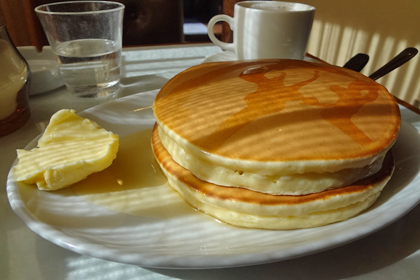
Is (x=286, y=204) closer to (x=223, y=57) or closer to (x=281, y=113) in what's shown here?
(x=281, y=113)

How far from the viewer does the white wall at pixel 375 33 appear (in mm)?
1578

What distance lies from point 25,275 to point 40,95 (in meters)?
0.76

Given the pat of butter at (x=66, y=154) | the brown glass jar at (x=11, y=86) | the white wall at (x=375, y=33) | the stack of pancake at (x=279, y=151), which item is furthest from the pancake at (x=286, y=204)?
the white wall at (x=375, y=33)

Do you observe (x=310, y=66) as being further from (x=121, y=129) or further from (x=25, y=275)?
(x=25, y=275)

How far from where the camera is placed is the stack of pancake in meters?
0.46

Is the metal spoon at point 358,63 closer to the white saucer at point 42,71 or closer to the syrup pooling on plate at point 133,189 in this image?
the syrup pooling on plate at point 133,189

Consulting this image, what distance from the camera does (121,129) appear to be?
2.48ft

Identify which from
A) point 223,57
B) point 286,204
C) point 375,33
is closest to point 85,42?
point 223,57

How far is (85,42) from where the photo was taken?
0.95 metres

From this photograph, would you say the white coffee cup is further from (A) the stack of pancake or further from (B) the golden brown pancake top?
(A) the stack of pancake

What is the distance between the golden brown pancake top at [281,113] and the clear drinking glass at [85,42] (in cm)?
38

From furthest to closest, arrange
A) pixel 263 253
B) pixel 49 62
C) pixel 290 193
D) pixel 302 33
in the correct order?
pixel 49 62
pixel 302 33
pixel 290 193
pixel 263 253

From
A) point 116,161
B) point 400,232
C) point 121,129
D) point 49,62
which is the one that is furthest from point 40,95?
point 400,232

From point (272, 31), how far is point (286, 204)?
693mm
